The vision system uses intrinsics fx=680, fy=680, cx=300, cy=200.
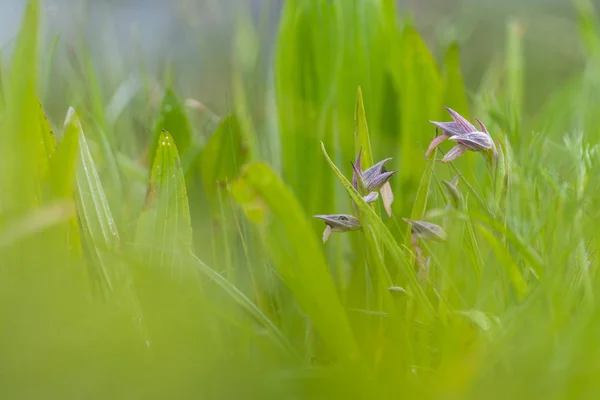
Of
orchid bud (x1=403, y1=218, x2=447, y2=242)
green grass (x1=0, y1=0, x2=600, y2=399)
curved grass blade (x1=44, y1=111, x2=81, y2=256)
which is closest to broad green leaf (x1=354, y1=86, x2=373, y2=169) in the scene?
green grass (x1=0, y1=0, x2=600, y2=399)

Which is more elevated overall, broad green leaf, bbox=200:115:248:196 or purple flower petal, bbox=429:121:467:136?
purple flower petal, bbox=429:121:467:136

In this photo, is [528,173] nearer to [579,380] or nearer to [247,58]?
[579,380]

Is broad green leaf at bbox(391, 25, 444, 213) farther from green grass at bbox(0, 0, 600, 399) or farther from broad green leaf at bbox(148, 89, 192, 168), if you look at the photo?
broad green leaf at bbox(148, 89, 192, 168)

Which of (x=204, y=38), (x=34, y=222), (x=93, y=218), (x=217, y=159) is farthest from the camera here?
(x=204, y=38)

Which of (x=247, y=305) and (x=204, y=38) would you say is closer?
(x=247, y=305)

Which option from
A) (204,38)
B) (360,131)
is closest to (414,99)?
(360,131)

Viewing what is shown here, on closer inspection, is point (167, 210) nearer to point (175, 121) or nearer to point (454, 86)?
point (175, 121)

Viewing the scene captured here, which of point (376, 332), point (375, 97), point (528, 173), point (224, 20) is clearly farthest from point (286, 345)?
point (224, 20)

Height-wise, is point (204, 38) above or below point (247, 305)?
above
